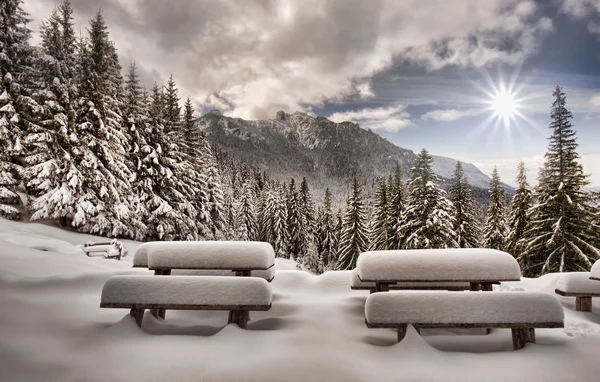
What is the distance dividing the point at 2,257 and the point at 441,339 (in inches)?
368

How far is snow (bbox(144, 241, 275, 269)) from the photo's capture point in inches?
205

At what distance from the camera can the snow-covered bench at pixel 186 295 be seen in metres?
4.16

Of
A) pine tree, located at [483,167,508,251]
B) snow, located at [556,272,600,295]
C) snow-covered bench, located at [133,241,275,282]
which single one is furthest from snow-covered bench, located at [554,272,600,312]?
pine tree, located at [483,167,508,251]

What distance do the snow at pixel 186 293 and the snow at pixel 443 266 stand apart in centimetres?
197

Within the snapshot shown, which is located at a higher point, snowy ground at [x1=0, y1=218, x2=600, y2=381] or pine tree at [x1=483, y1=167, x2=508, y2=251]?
pine tree at [x1=483, y1=167, x2=508, y2=251]

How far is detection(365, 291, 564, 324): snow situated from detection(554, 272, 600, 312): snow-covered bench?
2582 mm

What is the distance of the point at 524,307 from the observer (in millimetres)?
A: 3859

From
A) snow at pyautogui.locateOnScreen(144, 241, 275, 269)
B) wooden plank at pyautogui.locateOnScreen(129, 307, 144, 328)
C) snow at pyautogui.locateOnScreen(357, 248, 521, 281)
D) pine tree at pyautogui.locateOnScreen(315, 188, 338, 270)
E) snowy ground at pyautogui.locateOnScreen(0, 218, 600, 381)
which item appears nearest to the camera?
snowy ground at pyautogui.locateOnScreen(0, 218, 600, 381)

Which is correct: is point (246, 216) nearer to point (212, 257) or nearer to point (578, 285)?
point (212, 257)

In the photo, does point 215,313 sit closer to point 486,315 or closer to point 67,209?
point 486,315

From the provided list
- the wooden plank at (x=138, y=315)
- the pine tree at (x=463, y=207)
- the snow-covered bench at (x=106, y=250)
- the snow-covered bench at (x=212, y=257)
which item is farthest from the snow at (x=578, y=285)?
the pine tree at (x=463, y=207)

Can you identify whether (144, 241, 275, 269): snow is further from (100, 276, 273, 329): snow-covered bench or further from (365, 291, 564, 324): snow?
(365, 291, 564, 324): snow

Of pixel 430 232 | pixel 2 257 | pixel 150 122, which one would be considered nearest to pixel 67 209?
pixel 150 122

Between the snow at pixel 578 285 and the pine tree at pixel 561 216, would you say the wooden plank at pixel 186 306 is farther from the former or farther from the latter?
the pine tree at pixel 561 216
